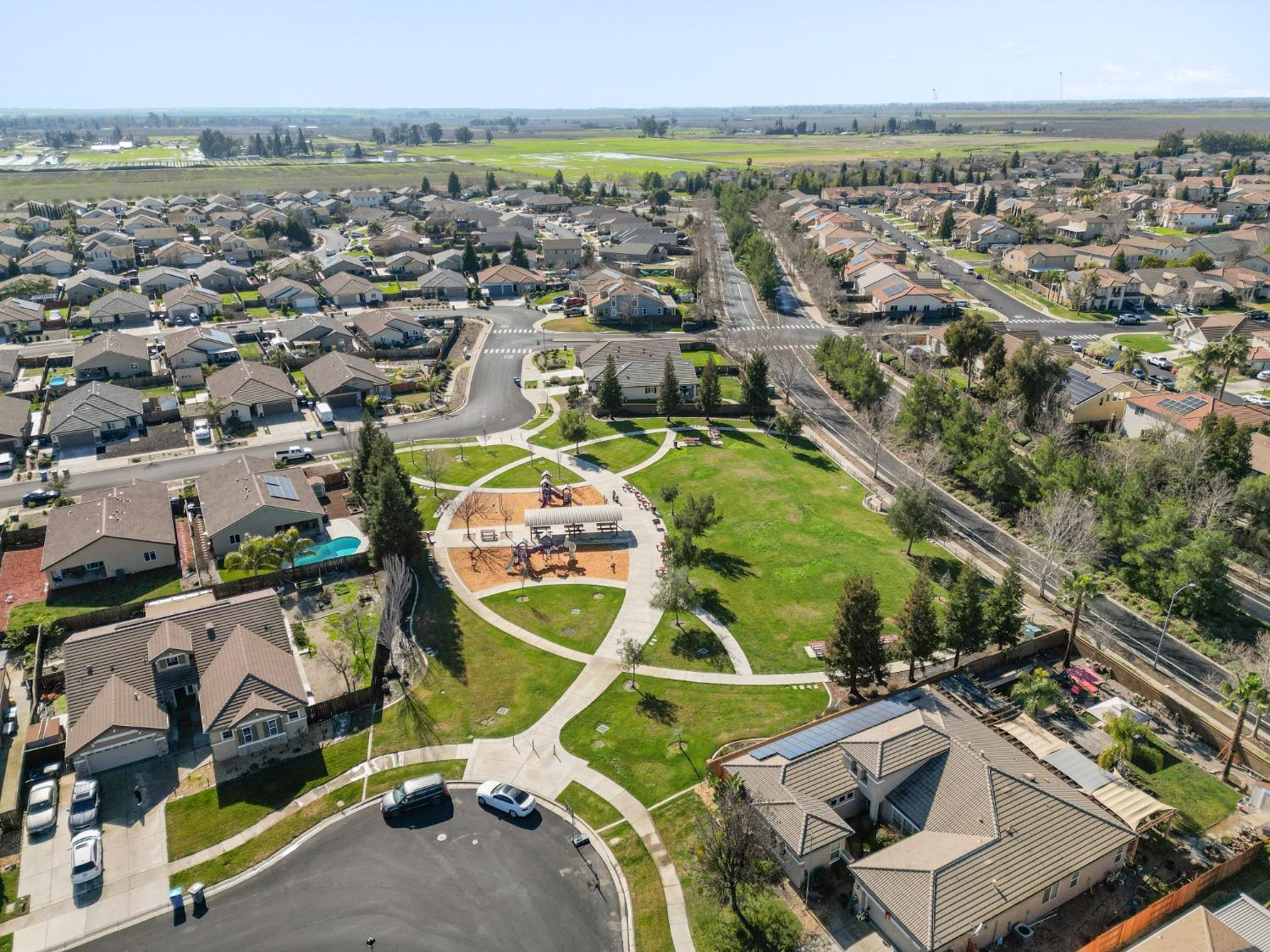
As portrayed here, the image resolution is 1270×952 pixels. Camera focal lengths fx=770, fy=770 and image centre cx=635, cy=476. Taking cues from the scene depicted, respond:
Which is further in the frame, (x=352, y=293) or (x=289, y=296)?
(x=352, y=293)

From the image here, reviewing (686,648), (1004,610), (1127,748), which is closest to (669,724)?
(686,648)

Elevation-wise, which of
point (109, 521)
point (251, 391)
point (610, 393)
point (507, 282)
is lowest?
point (109, 521)

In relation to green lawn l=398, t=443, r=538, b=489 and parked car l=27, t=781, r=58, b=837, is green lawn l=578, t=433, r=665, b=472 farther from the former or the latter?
parked car l=27, t=781, r=58, b=837

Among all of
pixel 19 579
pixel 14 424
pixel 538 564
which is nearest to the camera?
pixel 19 579

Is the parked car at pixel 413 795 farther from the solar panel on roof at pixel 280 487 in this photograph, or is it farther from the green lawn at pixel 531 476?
the green lawn at pixel 531 476

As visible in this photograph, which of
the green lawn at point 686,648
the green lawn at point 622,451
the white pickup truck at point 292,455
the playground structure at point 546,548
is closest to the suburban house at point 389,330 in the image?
the white pickup truck at point 292,455

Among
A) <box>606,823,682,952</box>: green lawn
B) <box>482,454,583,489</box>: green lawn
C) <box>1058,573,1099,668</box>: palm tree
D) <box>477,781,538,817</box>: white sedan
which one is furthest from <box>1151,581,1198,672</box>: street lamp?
<box>482,454,583,489</box>: green lawn

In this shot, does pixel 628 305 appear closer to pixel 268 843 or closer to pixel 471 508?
pixel 471 508

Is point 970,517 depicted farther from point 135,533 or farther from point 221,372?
point 221,372
